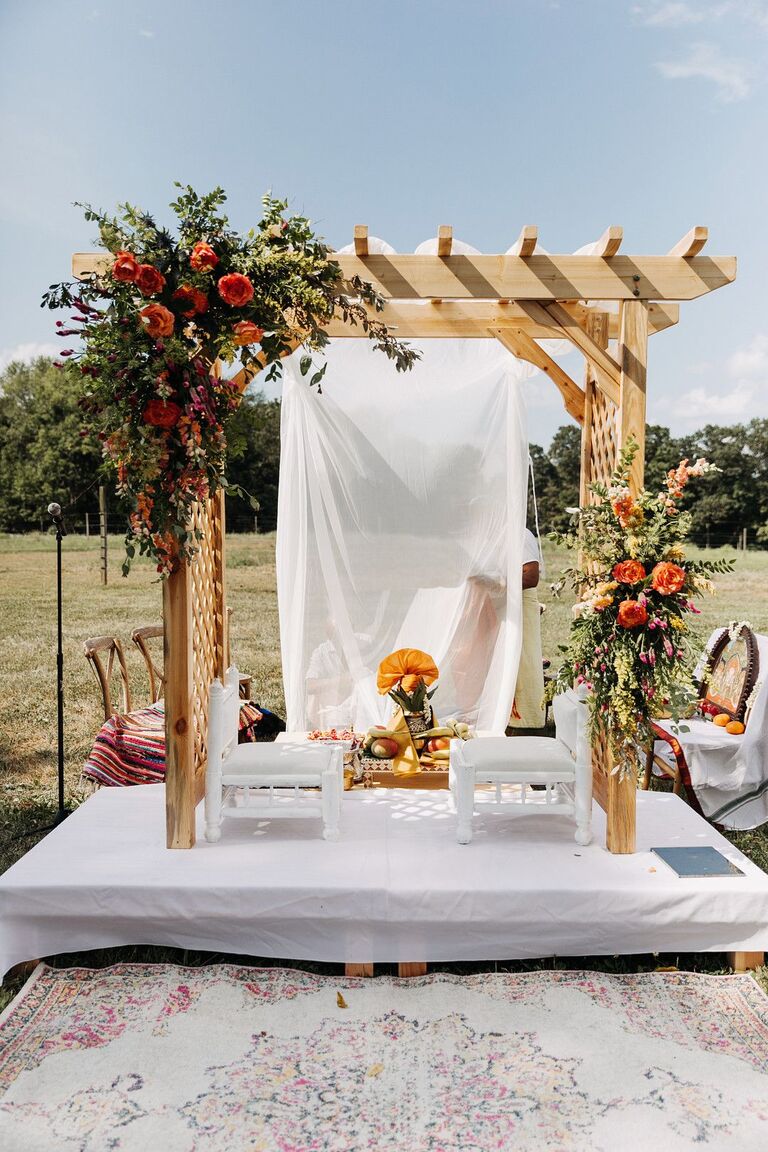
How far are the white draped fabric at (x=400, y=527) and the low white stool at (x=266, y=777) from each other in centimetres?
186

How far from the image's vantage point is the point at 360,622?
18.5 feet

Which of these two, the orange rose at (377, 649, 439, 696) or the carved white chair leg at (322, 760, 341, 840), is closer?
the carved white chair leg at (322, 760, 341, 840)

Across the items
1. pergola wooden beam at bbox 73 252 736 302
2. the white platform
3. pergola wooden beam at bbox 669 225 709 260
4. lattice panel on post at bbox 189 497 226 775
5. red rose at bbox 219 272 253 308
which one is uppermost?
pergola wooden beam at bbox 669 225 709 260

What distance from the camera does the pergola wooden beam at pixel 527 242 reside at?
3.37 m

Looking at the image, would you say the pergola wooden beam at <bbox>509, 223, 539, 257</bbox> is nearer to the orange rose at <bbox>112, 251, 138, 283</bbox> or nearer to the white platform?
the orange rose at <bbox>112, 251, 138, 283</bbox>

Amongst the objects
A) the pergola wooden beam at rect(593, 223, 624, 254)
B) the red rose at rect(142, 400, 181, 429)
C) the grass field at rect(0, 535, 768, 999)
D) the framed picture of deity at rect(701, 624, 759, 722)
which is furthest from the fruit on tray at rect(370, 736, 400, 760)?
the pergola wooden beam at rect(593, 223, 624, 254)

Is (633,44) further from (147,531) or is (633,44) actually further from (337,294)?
(147,531)

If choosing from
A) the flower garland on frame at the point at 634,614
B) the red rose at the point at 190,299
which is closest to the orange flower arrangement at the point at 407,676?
the flower garland on frame at the point at 634,614

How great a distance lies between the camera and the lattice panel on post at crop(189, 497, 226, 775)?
12.5 ft

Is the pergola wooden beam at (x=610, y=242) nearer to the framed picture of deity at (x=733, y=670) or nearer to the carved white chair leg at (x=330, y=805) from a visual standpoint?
the framed picture of deity at (x=733, y=670)

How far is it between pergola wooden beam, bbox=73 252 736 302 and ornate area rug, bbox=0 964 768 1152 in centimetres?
251

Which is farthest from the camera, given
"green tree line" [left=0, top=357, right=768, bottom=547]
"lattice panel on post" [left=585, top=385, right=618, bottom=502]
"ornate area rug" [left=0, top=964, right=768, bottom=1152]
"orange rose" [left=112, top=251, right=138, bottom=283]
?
"green tree line" [left=0, top=357, right=768, bottom=547]

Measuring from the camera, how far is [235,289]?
309 centimetres

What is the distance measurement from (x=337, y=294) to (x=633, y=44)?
10.8 metres
